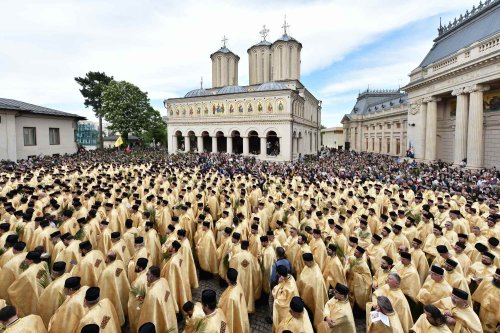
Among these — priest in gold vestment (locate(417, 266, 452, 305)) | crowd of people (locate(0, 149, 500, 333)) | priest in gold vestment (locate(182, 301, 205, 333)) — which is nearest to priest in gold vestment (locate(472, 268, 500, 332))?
crowd of people (locate(0, 149, 500, 333))

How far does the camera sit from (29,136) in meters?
25.2

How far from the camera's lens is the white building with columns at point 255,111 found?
34.4 meters

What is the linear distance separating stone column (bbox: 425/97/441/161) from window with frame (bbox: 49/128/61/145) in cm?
3735

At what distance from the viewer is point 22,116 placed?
24234 millimetres

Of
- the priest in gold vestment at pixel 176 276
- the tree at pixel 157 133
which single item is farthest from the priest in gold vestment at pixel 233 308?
the tree at pixel 157 133

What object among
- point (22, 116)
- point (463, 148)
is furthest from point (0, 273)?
point (463, 148)

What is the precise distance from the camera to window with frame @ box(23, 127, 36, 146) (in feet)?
81.2

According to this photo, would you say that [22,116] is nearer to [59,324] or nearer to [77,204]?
[77,204]

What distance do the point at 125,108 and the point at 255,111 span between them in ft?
64.9

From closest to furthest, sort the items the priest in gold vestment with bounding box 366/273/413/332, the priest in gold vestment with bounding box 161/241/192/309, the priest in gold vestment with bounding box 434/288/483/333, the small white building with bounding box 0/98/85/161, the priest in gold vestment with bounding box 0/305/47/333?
the priest in gold vestment with bounding box 0/305/47/333
the priest in gold vestment with bounding box 434/288/483/333
the priest in gold vestment with bounding box 366/273/413/332
the priest in gold vestment with bounding box 161/241/192/309
the small white building with bounding box 0/98/85/161

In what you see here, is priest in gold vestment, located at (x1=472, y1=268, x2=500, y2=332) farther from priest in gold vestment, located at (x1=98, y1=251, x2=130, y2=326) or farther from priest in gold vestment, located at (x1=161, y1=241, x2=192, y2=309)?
priest in gold vestment, located at (x1=98, y1=251, x2=130, y2=326)

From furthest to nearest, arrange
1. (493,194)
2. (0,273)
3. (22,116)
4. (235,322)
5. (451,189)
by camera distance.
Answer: (22,116) < (451,189) < (493,194) < (0,273) < (235,322)

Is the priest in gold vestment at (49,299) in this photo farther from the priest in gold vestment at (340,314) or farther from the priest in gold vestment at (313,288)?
the priest in gold vestment at (340,314)

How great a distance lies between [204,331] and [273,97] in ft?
107
